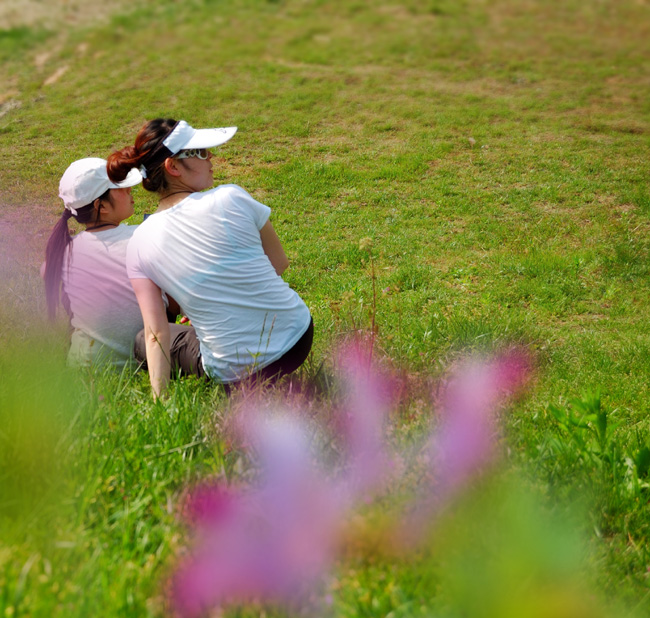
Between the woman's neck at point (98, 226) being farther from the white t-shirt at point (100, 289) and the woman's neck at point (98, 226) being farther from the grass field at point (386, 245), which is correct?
the grass field at point (386, 245)

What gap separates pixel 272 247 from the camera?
356 cm

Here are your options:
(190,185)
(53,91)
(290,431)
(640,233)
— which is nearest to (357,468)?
(290,431)

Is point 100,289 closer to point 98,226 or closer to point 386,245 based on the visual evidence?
point 98,226

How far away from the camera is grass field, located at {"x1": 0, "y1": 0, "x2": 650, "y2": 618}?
2102 millimetres

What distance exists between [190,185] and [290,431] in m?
1.28

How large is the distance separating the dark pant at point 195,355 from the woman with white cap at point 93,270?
160 millimetres

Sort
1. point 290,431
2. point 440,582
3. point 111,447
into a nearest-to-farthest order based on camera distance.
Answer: point 440,582 < point 111,447 < point 290,431

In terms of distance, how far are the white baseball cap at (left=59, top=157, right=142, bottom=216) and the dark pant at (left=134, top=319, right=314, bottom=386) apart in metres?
0.76

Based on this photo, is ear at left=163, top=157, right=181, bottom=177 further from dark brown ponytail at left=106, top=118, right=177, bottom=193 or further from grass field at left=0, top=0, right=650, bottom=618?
grass field at left=0, top=0, right=650, bottom=618

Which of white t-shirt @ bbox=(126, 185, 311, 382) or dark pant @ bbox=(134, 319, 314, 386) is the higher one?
white t-shirt @ bbox=(126, 185, 311, 382)

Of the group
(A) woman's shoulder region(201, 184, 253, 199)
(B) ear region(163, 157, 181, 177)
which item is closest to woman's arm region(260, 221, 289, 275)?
(A) woman's shoulder region(201, 184, 253, 199)

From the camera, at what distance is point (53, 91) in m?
10.8

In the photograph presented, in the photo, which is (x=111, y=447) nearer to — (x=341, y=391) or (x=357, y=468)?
(x=357, y=468)

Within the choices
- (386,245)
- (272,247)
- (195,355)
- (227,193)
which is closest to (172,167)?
(227,193)
